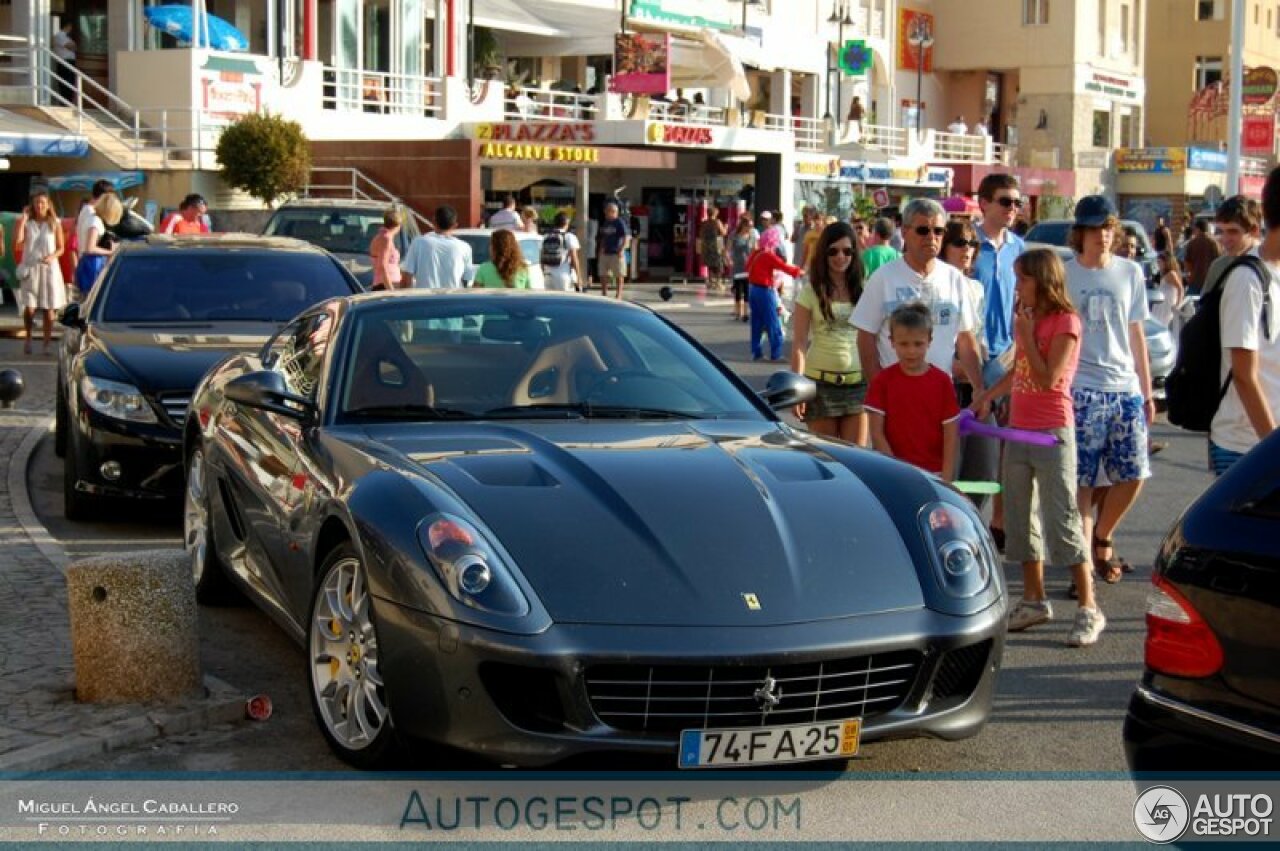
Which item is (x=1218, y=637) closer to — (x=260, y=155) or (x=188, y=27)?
(x=260, y=155)

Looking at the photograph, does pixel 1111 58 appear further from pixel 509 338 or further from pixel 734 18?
pixel 509 338

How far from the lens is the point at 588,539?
17.5ft

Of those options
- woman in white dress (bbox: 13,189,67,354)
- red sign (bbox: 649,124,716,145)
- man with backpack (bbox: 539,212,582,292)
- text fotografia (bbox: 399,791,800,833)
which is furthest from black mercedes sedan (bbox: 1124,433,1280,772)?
red sign (bbox: 649,124,716,145)

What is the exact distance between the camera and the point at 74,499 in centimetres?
1019

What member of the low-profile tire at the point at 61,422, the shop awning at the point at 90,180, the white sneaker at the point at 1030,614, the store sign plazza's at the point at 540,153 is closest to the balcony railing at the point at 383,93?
the store sign plazza's at the point at 540,153

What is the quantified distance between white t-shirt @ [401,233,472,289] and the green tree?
16226mm

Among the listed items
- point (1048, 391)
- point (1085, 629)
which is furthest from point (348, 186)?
point (1085, 629)

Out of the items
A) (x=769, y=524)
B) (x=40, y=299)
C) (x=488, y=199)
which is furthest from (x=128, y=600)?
(x=488, y=199)

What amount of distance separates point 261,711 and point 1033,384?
A: 3.51 metres

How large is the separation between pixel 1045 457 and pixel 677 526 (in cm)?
279

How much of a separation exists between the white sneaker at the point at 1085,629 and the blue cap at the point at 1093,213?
1.82 m

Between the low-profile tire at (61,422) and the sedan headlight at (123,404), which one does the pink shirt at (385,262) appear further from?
the sedan headlight at (123,404)

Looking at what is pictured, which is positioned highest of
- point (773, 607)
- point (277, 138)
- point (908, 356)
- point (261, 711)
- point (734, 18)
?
point (734, 18)

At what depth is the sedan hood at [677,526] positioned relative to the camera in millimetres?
5148
